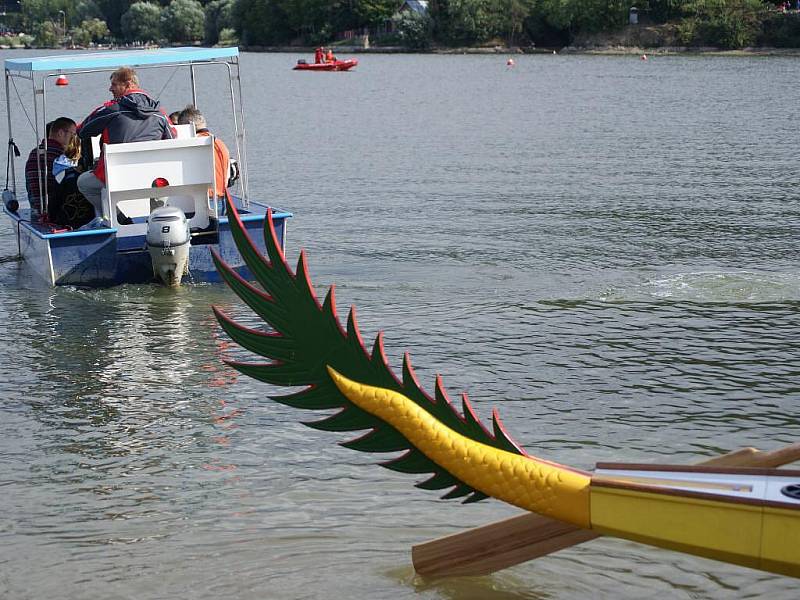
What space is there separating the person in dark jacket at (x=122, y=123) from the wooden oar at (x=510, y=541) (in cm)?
792

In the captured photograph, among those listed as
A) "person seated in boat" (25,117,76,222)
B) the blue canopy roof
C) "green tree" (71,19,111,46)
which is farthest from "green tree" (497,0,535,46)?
"person seated in boat" (25,117,76,222)

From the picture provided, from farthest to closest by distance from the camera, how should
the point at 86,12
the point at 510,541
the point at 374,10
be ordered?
the point at 86,12
the point at 374,10
the point at 510,541

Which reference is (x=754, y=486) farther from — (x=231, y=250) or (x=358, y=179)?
(x=358, y=179)

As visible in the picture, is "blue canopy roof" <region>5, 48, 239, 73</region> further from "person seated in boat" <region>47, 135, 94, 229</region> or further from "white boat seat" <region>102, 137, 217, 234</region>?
"white boat seat" <region>102, 137, 217, 234</region>

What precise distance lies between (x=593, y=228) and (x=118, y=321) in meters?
7.43

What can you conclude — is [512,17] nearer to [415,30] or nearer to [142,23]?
[415,30]

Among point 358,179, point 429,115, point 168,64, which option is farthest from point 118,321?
point 429,115

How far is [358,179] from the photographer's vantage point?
22094 millimetres

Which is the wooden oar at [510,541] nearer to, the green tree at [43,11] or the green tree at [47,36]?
the green tree at [47,36]

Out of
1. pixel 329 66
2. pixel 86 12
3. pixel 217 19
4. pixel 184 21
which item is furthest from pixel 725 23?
pixel 86 12

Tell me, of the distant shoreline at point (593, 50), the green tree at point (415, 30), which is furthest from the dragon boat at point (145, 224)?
the green tree at point (415, 30)

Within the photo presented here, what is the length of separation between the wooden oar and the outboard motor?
7.02m

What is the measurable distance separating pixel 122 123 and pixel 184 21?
130627 millimetres

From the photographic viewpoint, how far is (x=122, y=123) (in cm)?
1228
